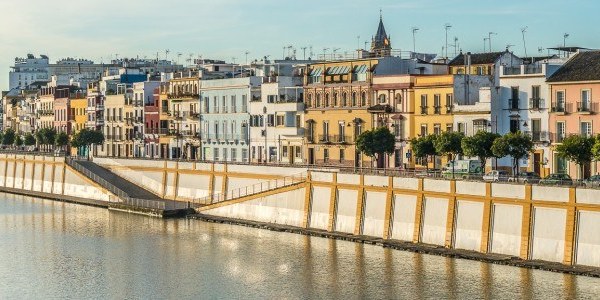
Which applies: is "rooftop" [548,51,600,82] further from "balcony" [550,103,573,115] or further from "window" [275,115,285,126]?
"window" [275,115,285,126]

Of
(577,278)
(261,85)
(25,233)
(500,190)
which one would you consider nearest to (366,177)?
(500,190)

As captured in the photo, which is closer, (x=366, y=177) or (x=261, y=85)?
(x=366, y=177)

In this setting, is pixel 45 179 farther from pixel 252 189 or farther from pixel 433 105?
pixel 433 105

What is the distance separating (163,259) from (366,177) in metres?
12.3

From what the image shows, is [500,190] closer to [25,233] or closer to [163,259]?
[163,259]

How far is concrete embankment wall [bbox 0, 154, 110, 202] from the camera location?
9781 centimetres

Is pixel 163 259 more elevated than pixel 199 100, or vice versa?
pixel 199 100

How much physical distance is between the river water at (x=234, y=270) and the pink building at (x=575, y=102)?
51.1ft

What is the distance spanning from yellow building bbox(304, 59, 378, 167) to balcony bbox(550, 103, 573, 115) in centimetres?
1679

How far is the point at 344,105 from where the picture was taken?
87.9 metres

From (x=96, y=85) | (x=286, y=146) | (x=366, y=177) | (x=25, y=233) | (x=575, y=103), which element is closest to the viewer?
(x=366, y=177)

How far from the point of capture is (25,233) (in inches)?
2985

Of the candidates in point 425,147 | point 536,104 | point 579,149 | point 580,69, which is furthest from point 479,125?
point 579,149

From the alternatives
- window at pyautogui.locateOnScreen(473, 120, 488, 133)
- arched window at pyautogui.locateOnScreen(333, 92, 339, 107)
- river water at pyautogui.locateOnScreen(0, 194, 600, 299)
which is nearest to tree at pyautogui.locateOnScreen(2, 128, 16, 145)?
arched window at pyautogui.locateOnScreen(333, 92, 339, 107)
